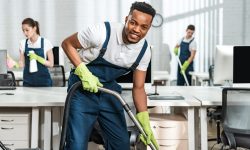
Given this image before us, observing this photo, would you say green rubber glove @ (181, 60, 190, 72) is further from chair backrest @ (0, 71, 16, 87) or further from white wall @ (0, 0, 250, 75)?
chair backrest @ (0, 71, 16, 87)

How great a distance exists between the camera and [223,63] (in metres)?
3.23

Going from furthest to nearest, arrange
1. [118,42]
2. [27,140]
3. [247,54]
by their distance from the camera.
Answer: [247,54], [27,140], [118,42]

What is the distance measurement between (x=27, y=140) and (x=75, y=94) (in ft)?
2.74

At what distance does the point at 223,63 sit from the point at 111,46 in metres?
1.49

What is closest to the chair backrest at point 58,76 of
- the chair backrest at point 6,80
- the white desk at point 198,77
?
the chair backrest at point 6,80

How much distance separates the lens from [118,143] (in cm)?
217

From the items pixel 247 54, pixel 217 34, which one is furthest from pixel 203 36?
pixel 247 54

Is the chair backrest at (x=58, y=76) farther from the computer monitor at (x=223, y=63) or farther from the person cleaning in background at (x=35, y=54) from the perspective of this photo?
the computer monitor at (x=223, y=63)

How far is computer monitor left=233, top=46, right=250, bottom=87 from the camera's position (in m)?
2.92

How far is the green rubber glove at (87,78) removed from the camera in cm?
194

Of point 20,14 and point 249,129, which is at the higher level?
point 20,14

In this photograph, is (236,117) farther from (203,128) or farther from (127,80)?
(127,80)

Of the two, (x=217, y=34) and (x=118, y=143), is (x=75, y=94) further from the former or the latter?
(x=217, y=34)

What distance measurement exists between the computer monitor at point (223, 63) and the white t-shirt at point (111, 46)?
4.21 feet
